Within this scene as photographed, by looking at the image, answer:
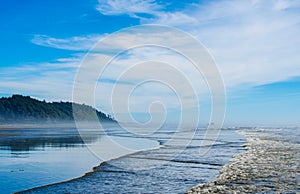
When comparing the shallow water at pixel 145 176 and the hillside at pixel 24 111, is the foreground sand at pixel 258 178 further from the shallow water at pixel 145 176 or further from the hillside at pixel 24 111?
the hillside at pixel 24 111

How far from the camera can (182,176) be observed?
19625mm

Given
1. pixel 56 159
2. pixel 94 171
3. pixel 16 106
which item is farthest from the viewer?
pixel 16 106

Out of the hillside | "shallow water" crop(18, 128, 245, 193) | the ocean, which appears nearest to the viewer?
"shallow water" crop(18, 128, 245, 193)

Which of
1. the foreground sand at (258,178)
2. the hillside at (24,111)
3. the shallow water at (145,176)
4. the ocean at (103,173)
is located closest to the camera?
the foreground sand at (258,178)

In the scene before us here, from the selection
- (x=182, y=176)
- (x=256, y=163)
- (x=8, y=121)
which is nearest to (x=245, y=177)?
(x=182, y=176)

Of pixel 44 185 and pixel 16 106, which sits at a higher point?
pixel 16 106

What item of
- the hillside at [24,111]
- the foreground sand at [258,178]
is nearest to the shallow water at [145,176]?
the foreground sand at [258,178]

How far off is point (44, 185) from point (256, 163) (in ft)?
50.4

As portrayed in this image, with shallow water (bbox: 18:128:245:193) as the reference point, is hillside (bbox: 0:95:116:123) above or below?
above

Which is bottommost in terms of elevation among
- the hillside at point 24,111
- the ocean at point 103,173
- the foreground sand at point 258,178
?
the foreground sand at point 258,178

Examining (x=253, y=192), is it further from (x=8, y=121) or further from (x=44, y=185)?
(x=8, y=121)

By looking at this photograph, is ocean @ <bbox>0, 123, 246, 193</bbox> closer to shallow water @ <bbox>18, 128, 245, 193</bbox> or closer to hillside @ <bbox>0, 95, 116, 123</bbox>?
shallow water @ <bbox>18, 128, 245, 193</bbox>

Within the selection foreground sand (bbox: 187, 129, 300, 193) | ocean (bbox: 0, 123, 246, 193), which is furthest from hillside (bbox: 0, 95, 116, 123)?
foreground sand (bbox: 187, 129, 300, 193)

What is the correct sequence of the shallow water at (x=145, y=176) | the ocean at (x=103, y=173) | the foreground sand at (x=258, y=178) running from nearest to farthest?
1. the foreground sand at (x=258, y=178)
2. the shallow water at (x=145, y=176)
3. the ocean at (x=103, y=173)
